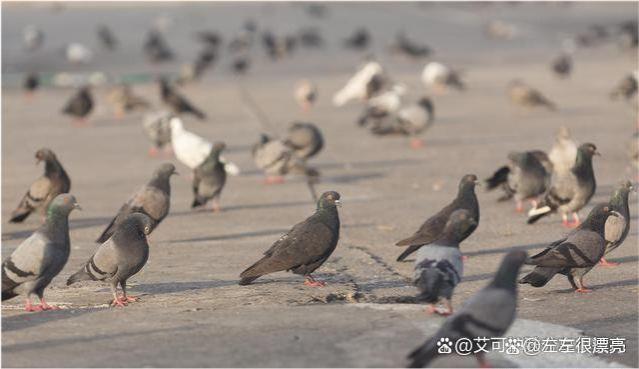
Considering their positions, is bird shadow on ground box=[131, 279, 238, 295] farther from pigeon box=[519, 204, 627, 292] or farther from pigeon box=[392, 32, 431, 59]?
pigeon box=[392, 32, 431, 59]

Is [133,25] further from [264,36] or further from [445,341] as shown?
[445,341]

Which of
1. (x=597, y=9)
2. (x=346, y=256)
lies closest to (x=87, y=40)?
(x=597, y=9)

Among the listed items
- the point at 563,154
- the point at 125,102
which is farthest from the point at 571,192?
the point at 125,102

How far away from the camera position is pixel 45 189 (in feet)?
43.9

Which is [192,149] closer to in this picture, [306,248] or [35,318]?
[306,248]

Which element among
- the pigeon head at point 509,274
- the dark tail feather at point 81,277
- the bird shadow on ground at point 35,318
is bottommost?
the bird shadow on ground at point 35,318

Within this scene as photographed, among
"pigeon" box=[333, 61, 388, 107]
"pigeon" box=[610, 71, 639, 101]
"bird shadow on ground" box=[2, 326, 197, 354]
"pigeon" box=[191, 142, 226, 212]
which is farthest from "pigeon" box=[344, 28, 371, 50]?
"bird shadow on ground" box=[2, 326, 197, 354]

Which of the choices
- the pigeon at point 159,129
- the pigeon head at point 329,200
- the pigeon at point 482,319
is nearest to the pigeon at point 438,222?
the pigeon head at point 329,200

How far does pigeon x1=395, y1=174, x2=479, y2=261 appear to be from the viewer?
1078cm

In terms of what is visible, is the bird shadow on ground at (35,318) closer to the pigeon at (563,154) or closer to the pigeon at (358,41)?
the pigeon at (563,154)

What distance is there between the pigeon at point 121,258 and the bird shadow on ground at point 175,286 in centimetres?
48

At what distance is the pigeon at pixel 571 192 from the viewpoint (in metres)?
12.8

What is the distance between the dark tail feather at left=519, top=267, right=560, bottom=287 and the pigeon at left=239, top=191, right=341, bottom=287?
1.51 m

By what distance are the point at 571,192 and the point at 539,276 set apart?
3203 millimetres
